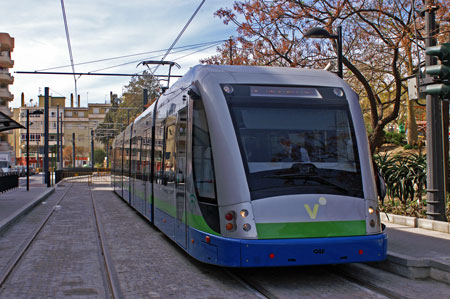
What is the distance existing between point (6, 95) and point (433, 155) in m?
73.6

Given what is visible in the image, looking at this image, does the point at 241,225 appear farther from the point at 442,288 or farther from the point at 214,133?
the point at 442,288

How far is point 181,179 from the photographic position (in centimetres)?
884

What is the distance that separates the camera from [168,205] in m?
10.3

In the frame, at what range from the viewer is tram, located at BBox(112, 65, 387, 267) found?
7039mm

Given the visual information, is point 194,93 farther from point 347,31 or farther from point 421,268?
point 347,31

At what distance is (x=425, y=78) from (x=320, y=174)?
4346 millimetres

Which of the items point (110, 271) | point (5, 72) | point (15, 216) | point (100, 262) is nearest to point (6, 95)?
point (5, 72)

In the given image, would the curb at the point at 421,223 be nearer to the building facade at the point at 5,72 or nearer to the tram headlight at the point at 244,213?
the tram headlight at the point at 244,213

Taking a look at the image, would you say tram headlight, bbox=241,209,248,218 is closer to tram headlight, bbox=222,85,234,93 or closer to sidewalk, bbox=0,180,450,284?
tram headlight, bbox=222,85,234,93

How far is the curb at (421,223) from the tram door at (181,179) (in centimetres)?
425

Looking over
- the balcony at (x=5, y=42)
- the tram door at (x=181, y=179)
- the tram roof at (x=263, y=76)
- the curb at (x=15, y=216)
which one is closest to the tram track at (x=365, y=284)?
the tram door at (x=181, y=179)

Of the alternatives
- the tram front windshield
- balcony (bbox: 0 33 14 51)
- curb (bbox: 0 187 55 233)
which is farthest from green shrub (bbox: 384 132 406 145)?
balcony (bbox: 0 33 14 51)

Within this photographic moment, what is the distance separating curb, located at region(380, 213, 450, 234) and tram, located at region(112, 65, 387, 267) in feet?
12.0

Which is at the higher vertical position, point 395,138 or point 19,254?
point 395,138
